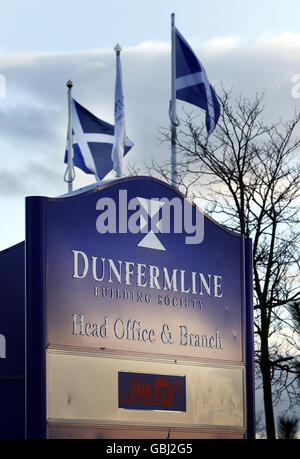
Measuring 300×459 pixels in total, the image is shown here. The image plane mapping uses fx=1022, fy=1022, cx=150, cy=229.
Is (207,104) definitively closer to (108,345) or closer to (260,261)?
(260,261)

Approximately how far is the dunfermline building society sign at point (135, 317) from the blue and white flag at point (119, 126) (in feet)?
18.4

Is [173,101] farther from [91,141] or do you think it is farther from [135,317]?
[135,317]

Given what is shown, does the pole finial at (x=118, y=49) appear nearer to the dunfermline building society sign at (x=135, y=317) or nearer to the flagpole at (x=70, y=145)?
the flagpole at (x=70, y=145)

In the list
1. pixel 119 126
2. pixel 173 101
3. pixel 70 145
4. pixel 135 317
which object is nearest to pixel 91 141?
pixel 70 145

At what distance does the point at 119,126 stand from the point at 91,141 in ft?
7.10

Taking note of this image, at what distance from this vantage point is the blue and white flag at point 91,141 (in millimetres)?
22406

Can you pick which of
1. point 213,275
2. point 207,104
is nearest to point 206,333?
point 213,275

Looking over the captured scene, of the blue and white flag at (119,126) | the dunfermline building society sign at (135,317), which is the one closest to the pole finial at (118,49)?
the blue and white flag at (119,126)

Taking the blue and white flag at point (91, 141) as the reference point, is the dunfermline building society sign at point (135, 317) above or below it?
below

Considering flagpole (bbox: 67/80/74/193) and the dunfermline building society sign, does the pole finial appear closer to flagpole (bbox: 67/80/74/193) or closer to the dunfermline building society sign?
flagpole (bbox: 67/80/74/193)

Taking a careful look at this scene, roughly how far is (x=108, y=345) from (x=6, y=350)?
1642 mm

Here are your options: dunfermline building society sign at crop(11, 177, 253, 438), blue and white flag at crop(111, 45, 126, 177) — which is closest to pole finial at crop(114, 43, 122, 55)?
blue and white flag at crop(111, 45, 126, 177)

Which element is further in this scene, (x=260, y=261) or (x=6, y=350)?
(x=260, y=261)
